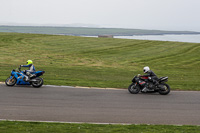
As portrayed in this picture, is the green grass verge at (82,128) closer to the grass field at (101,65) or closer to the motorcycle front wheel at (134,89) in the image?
the motorcycle front wheel at (134,89)

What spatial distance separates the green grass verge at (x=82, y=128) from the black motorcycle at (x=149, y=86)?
22.4 feet

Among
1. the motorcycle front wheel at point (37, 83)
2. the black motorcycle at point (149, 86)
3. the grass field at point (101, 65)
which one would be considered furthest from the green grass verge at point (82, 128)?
the grass field at point (101, 65)

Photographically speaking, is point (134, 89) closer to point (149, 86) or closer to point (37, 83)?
point (149, 86)

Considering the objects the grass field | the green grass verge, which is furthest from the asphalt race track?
the grass field

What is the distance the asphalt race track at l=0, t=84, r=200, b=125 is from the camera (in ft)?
40.9

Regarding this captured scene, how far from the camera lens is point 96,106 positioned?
47.8 feet

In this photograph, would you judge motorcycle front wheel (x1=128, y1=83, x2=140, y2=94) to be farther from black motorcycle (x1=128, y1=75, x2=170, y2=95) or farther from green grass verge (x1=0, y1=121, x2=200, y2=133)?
green grass verge (x1=0, y1=121, x2=200, y2=133)

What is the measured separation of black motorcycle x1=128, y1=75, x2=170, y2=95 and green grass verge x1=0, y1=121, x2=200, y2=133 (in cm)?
683

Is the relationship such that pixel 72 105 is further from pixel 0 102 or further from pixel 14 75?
pixel 14 75

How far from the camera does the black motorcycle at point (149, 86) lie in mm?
18250

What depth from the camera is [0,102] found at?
14.7m

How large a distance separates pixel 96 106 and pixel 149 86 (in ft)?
16.2

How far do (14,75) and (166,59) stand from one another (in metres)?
29.8

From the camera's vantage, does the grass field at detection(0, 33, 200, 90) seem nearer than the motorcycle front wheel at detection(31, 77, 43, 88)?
No
